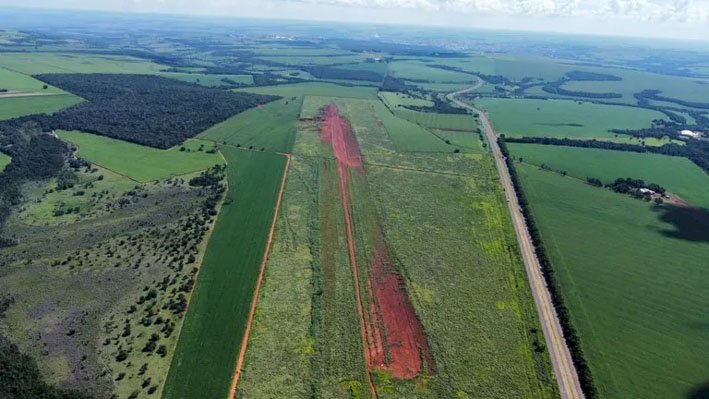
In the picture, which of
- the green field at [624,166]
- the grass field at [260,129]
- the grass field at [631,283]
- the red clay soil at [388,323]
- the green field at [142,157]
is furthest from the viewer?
the grass field at [260,129]

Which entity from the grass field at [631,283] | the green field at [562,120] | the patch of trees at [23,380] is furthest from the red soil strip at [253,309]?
the green field at [562,120]

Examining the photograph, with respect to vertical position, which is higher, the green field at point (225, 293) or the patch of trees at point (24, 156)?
the patch of trees at point (24, 156)

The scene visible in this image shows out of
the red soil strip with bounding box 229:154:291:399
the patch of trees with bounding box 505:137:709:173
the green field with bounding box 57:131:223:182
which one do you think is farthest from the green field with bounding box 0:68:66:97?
the patch of trees with bounding box 505:137:709:173

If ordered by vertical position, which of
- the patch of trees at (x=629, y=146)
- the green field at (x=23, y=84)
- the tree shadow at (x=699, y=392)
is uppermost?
the green field at (x=23, y=84)

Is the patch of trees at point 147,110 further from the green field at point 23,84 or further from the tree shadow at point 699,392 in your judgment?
the tree shadow at point 699,392

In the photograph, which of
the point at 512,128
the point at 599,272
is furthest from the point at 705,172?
the point at 599,272

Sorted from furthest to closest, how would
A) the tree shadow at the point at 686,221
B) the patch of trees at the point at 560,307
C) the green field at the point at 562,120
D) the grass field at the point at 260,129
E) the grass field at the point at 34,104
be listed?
the green field at the point at 562,120, the grass field at the point at 34,104, the grass field at the point at 260,129, the tree shadow at the point at 686,221, the patch of trees at the point at 560,307

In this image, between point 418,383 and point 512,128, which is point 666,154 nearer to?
point 512,128

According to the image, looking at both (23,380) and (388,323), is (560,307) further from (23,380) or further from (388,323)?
(23,380)
